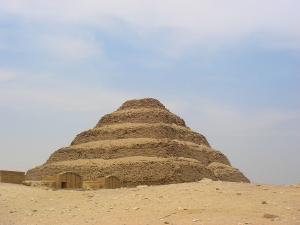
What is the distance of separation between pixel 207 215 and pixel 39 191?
1135cm

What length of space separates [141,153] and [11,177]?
10676mm

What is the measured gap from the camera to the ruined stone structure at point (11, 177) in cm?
3350

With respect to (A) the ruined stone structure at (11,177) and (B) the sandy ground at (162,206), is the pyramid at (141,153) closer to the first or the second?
(A) the ruined stone structure at (11,177)

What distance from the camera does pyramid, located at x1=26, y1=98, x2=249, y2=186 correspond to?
127 ft

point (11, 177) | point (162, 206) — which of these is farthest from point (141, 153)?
point (162, 206)

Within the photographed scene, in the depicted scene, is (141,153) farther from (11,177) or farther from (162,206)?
(162,206)

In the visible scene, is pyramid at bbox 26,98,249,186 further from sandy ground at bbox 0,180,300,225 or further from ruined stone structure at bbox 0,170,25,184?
sandy ground at bbox 0,180,300,225

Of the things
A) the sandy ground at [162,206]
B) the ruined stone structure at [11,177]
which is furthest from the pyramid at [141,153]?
the sandy ground at [162,206]

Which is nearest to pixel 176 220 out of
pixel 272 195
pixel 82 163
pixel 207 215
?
pixel 207 215

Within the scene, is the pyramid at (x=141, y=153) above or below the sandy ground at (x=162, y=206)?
above

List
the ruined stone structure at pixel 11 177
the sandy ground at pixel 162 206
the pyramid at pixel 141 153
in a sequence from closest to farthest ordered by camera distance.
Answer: the sandy ground at pixel 162 206, the ruined stone structure at pixel 11 177, the pyramid at pixel 141 153

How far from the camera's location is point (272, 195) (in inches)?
871

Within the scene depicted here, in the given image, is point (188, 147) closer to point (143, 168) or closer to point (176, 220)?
point (143, 168)

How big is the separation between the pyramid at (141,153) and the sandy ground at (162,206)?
→ 12407 millimetres
